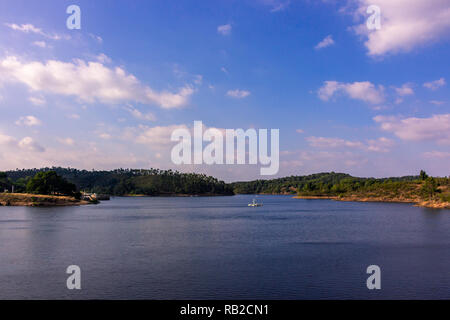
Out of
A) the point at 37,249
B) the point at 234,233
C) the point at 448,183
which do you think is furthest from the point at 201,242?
the point at 448,183

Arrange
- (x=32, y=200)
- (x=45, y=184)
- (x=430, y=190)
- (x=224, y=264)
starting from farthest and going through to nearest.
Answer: (x=45, y=184), (x=430, y=190), (x=32, y=200), (x=224, y=264)

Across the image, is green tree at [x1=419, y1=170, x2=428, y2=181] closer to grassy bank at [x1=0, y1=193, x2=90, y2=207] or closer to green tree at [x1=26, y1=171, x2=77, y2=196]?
grassy bank at [x1=0, y1=193, x2=90, y2=207]

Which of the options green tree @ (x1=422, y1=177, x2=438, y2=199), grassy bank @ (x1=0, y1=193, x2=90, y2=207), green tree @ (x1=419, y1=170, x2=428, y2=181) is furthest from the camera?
green tree @ (x1=419, y1=170, x2=428, y2=181)

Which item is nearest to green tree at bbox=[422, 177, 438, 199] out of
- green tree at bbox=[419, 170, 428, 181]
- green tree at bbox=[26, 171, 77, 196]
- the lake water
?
green tree at bbox=[419, 170, 428, 181]

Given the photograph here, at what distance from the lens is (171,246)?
49250 millimetres

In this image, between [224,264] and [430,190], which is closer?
[224,264]

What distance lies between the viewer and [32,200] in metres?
151

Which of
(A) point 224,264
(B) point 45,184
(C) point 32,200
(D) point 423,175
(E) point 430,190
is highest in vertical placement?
(D) point 423,175

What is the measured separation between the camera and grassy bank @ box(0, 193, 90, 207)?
150m

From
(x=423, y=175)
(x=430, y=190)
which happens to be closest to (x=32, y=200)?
(x=430, y=190)

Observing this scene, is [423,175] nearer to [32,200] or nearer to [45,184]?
[45,184]

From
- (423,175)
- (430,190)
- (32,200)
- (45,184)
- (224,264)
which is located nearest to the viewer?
(224,264)

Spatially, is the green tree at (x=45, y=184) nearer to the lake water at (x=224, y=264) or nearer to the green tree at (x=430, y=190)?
the lake water at (x=224, y=264)

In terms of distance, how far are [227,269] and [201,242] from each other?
62.1ft
